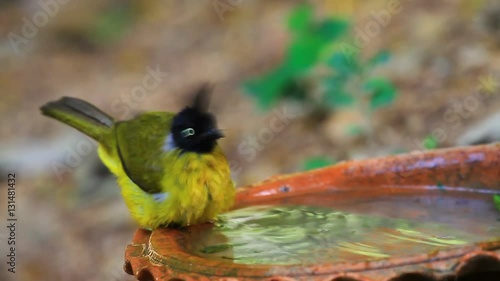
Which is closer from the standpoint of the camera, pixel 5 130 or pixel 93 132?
pixel 93 132

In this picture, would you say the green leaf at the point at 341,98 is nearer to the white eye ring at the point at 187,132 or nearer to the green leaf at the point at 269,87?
the green leaf at the point at 269,87

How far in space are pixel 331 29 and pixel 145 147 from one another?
9.92 feet

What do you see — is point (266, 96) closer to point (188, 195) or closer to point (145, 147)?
point (145, 147)

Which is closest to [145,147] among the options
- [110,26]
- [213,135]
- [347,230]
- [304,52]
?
[213,135]

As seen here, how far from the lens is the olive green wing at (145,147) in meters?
3.24

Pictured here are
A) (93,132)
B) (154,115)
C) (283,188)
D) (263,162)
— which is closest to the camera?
A: (283,188)

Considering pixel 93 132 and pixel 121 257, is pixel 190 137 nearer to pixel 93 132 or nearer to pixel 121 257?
pixel 93 132

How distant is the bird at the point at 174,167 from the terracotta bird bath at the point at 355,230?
0.30 feet

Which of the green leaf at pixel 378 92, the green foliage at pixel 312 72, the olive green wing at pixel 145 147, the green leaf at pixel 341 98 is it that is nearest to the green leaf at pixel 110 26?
the green foliage at pixel 312 72

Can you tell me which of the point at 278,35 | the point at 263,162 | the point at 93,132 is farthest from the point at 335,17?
the point at 93,132

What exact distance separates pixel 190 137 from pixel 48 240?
304 centimetres

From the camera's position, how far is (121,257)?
5516 millimetres

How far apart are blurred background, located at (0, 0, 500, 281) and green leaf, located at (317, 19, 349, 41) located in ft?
0.06

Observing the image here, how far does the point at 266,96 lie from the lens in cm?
634
